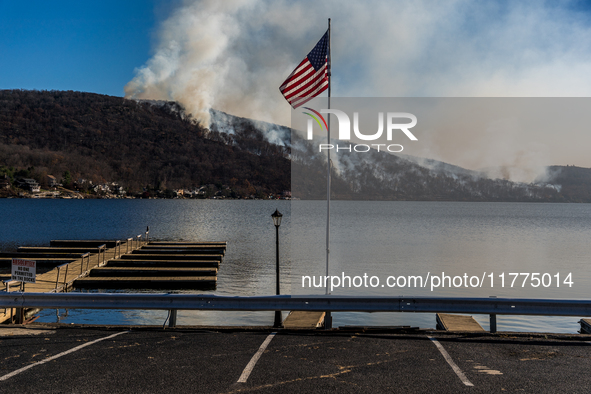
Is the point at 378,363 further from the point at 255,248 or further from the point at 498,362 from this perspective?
the point at 255,248

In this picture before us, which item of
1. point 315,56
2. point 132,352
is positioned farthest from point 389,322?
point 132,352

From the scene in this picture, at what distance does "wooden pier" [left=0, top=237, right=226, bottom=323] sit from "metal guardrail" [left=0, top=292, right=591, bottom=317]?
7.78m

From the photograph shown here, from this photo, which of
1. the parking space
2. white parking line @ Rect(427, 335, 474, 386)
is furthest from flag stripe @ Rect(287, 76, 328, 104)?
white parking line @ Rect(427, 335, 474, 386)

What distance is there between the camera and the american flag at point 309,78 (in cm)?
1510

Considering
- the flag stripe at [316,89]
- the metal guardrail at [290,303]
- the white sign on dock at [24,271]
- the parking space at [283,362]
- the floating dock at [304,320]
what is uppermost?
the flag stripe at [316,89]

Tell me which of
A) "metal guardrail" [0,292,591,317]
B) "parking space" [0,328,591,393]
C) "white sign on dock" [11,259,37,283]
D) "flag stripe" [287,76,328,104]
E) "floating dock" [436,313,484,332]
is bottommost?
"floating dock" [436,313,484,332]

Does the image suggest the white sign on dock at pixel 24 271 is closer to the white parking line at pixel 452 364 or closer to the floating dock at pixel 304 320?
the floating dock at pixel 304 320

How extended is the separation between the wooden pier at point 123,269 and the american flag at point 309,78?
11.9m

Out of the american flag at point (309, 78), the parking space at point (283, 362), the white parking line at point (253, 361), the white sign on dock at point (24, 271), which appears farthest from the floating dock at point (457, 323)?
the white sign on dock at point (24, 271)

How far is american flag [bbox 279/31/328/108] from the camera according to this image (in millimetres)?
15102

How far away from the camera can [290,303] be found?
9445 mm

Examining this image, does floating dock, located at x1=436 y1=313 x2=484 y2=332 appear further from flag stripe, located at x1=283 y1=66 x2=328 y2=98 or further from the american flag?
flag stripe, located at x1=283 y1=66 x2=328 y2=98

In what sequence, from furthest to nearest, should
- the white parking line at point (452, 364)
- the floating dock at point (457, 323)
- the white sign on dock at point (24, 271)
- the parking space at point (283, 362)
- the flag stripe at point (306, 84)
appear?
the flag stripe at point (306, 84) → the floating dock at point (457, 323) → the white sign on dock at point (24, 271) → the white parking line at point (452, 364) → the parking space at point (283, 362)

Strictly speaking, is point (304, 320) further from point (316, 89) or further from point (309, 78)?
point (309, 78)
